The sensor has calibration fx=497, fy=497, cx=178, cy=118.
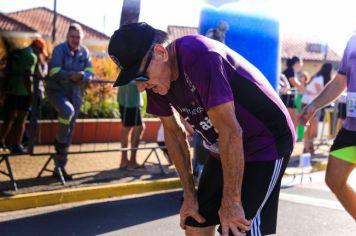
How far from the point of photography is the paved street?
4680mm

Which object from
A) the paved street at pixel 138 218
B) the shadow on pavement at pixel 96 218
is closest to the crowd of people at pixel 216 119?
the paved street at pixel 138 218

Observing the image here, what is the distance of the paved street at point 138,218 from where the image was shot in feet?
15.4

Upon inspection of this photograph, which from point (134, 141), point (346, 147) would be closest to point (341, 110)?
point (134, 141)

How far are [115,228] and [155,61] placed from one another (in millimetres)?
2835

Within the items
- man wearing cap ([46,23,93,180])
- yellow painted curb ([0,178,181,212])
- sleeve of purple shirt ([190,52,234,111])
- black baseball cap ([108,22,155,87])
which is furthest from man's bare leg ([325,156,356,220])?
man wearing cap ([46,23,93,180])

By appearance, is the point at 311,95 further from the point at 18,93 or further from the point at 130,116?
the point at 18,93

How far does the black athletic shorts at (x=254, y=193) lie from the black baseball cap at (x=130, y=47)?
79 cm

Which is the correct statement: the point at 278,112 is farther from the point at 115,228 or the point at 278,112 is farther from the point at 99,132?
the point at 99,132

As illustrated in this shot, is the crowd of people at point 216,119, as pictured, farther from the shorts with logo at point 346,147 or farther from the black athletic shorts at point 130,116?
the black athletic shorts at point 130,116

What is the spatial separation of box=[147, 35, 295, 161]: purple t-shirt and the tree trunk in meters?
3.23

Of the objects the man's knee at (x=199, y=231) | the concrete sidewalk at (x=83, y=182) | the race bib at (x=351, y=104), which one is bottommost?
the concrete sidewalk at (x=83, y=182)

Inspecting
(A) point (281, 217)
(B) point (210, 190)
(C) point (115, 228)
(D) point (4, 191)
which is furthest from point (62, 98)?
(B) point (210, 190)

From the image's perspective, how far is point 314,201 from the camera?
623cm

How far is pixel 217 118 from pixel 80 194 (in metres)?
3.85
